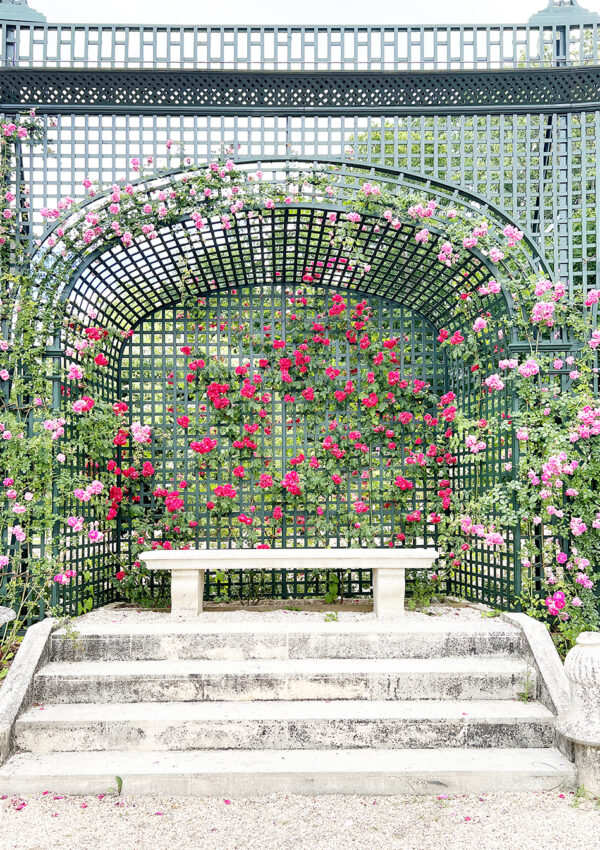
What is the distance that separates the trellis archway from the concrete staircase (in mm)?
1135

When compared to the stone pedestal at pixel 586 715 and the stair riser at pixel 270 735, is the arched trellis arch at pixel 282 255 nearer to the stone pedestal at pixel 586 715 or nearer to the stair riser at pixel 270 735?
the stone pedestal at pixel 586 715

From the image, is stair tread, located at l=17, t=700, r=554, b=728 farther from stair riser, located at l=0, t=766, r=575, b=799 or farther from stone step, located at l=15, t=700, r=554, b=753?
stair riser, located at l=0, t=766, r=575, b=799

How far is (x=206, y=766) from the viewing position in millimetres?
3436

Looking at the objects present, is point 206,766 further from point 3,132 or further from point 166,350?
point 3,132

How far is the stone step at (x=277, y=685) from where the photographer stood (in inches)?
158

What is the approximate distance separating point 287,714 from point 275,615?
4.24 feet

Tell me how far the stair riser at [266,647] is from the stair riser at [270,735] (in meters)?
0.65

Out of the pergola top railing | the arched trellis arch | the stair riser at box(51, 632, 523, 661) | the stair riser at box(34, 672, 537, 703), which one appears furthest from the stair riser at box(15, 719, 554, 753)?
the pergola top railing

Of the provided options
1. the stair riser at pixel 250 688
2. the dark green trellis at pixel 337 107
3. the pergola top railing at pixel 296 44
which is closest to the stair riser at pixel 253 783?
the stair riser at pixel 250 688

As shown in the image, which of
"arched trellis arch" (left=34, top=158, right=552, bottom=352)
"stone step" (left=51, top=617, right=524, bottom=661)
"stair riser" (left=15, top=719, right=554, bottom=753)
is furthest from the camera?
"arched trellis arch" (left=34, top=158, right=552, bottom=352)

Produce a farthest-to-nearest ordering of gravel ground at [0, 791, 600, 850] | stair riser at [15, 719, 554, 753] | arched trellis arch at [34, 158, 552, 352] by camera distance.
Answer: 1. arched trellis arch at [34, 158, 552, 352]
2. stair riser at [15, 719, 554, 753]
3. gravel ground at [0, 791, 600, 850]

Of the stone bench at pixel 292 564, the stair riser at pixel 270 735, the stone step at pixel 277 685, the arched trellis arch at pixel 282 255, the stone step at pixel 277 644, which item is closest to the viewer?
the stair riser at pixel 270 735

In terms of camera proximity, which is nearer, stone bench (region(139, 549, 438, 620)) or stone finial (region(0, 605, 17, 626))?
stone finial (region(0, 605, 17, 626))

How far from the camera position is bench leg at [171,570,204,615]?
4844 mm
